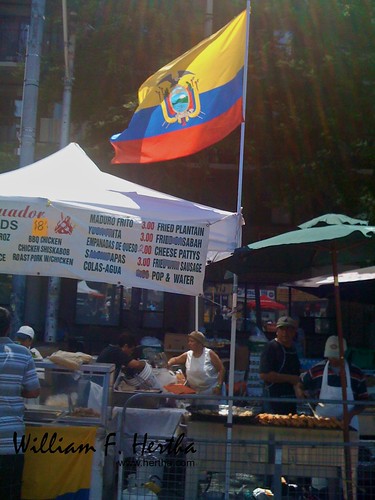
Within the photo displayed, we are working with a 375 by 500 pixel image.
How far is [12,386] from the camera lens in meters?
5.38

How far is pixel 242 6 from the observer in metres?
15.7

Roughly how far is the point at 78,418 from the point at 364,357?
732 cm

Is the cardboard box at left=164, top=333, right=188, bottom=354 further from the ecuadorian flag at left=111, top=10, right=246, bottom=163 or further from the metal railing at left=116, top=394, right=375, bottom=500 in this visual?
the metal railing at left=116, top=394, right=375, bottom=500

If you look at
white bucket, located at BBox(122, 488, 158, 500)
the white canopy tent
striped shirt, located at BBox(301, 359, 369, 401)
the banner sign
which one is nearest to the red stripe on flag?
the white canopy tent

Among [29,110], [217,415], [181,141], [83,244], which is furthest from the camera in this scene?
[29,110]

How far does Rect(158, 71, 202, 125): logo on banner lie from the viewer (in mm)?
7688

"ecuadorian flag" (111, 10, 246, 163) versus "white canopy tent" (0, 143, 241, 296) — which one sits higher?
"ecuadorian flag" (111, 10, 246, 163)

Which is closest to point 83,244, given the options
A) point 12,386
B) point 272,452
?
point 12,386

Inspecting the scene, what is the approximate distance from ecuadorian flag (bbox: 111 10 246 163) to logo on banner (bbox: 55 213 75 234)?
180cm

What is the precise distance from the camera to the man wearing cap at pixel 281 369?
711cm

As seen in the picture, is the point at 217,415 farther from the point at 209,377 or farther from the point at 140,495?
the point at 209,377

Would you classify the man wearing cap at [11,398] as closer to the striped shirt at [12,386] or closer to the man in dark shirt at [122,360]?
the striped shirt at [12,386]

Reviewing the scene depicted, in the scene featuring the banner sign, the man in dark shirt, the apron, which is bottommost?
the apron

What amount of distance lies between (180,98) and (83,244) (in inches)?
95.8
